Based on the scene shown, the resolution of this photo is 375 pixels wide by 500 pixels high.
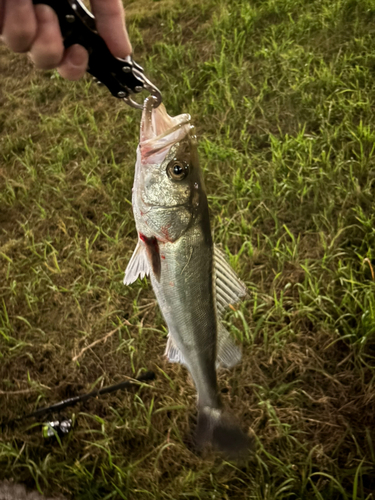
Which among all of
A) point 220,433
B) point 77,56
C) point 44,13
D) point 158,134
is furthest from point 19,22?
point 220,433

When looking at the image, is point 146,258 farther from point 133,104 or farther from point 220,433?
point 220,433

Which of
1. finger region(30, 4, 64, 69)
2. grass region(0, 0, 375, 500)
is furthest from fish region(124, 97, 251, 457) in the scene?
grass region(0, 0, 375, 500)

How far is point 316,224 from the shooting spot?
2.96 m

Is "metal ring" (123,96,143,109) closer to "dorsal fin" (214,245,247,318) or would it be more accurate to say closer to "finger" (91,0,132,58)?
"finger" (91,0,132,58)

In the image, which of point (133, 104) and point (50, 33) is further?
point (133, 104)

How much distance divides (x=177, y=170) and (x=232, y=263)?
1.41 m

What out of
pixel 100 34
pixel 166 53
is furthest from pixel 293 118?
pixel 100 34

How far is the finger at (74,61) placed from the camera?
1383mm

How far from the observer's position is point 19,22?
1.25 metres

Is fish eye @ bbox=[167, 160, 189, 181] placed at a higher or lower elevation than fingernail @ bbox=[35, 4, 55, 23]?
lower

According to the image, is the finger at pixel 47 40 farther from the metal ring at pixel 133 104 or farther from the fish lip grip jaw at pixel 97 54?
the metal ring at pixel 133 104

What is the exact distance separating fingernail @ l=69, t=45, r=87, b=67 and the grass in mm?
1722

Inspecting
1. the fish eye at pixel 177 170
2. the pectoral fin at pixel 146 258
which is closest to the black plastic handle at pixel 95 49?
the fish eye at pixel 177 170

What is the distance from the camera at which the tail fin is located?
75.7 inches
